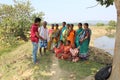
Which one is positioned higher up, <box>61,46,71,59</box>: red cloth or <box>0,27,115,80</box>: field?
<box>61,46,71,59</box>: red cloth

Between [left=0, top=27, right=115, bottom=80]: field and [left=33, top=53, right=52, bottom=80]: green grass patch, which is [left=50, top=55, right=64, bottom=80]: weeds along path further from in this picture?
[left=33, top=53, right=52, bottom=80]: green grass patch

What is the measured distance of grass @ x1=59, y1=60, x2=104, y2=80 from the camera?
39.0 feet

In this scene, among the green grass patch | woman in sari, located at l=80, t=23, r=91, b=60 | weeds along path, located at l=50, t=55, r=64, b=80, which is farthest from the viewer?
woman in sari, located at l=80, t=23, r=91, b=60

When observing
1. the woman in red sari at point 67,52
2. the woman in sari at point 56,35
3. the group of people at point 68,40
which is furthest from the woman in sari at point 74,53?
the woman in sari at point 56,35

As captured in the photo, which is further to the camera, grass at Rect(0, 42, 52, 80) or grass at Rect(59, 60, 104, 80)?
grass at Rect(0, 42, 52, 80)

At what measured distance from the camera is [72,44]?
540 inches

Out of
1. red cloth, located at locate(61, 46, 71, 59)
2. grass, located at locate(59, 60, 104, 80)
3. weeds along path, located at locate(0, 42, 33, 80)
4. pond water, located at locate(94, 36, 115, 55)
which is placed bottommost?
pond water, located at locate(94, 36, 115, 55)

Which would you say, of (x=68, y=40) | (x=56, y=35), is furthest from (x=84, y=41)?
(x=56, y=35)

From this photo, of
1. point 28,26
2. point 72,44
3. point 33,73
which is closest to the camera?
point 33,73

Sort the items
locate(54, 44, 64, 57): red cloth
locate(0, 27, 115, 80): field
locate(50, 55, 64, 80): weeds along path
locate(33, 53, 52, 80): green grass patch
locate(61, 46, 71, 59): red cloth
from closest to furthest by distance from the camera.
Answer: locate(50, 55, 64, 80): weeds along path
locate(0, 27, 115, 80): field
locate(33, 53, 52, 80): green grass patch
locate(61, 46, 71, 59): red cloth
locate(54, 44, 64, 57): red cloth

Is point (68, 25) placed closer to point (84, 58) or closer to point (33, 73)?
point (84, 58)

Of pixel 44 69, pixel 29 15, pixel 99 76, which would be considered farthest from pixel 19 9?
pixel 99 76

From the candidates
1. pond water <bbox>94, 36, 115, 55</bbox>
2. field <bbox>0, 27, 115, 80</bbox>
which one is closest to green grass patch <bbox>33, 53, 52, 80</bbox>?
field <bbox>0, 27, 115, 80</bbox>

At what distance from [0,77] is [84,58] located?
3906mm
